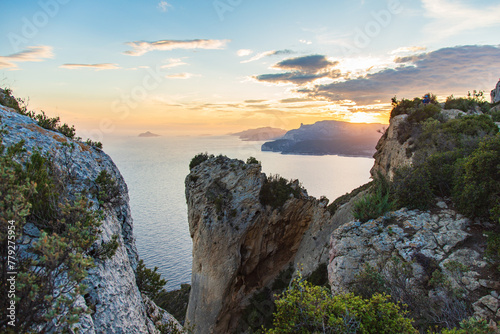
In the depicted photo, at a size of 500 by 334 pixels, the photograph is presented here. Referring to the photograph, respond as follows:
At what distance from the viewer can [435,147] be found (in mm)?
14852

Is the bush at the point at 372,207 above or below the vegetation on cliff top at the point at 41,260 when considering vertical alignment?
below

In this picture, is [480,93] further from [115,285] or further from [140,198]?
[140,198]

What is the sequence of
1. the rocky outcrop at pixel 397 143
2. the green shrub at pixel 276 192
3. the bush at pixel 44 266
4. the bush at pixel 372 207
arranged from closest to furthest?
the bush at pixel 44 266, the bush at pixel 372 207, the rocky outcrop at pixel 397 143, the green shrub at pixel 276 192

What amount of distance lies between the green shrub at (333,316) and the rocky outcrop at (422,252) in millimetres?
2852

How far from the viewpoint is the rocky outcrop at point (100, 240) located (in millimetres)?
4492

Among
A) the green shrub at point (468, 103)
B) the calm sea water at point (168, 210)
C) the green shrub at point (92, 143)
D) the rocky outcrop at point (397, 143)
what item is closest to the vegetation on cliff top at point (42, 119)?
the green shrub at point (92, 143)

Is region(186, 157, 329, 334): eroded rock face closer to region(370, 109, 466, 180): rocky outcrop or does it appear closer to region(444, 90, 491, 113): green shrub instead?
region(370, 109, 466, 180): rocky outcrop

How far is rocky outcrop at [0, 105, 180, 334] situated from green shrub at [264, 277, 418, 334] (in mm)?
3001

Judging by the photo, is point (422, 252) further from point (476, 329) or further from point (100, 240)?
point (100, 240)

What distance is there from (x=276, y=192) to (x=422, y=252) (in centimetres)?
1355

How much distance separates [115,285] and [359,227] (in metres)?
9.44

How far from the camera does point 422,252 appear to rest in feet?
29.6

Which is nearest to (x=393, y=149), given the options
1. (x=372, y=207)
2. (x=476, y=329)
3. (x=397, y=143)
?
(x=397, y=143)

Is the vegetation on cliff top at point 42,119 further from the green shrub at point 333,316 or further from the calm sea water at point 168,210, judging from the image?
the calm sea water at point 168,210
